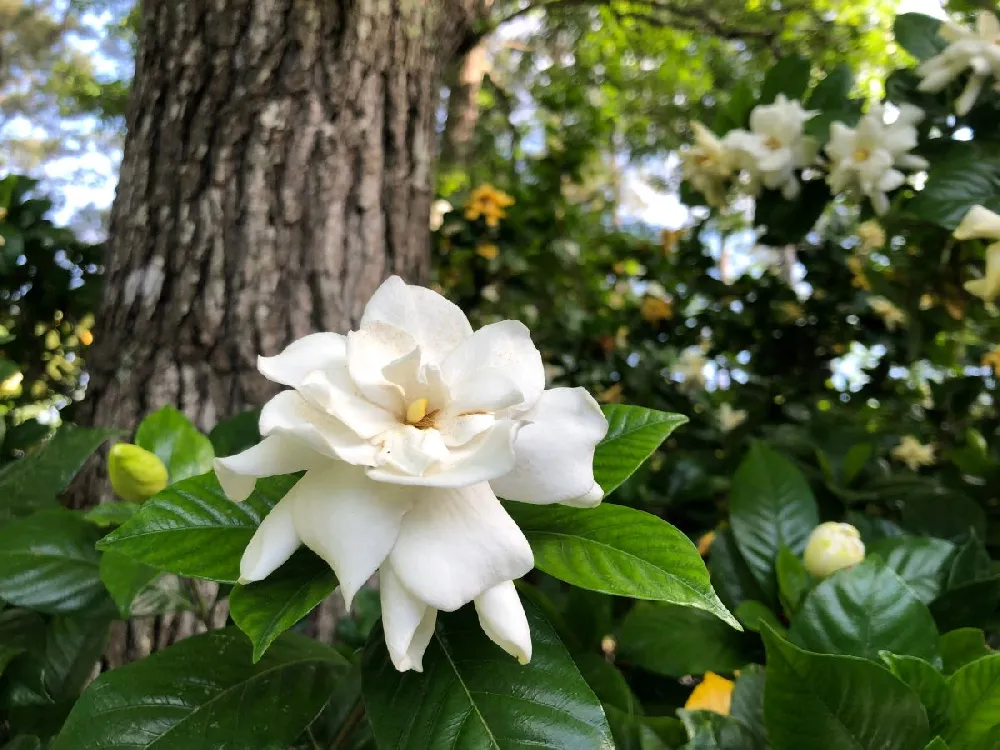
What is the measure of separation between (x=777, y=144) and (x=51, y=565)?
125cm

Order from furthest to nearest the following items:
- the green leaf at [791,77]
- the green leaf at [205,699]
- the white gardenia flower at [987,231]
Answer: the green leaf at [791,77] < the white gardenia flower at [987,231] < the green leaf at [205,699]

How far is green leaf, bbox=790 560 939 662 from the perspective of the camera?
518 mm

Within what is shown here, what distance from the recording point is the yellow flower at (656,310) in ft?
6.49

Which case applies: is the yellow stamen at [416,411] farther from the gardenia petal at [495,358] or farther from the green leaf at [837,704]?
the green leaf at [837,704]

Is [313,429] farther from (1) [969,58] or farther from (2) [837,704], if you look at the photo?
(1) [969,58]

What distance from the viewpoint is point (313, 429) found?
0.36 meters

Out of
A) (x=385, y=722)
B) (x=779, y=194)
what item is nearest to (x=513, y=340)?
(x=385, y=722)

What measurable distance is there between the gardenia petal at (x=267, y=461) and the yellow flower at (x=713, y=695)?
0.45 metres

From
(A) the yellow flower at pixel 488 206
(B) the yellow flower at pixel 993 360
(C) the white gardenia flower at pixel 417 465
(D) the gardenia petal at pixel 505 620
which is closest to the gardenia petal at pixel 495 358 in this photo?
(C) the white gardenia flower at pixel 417 465

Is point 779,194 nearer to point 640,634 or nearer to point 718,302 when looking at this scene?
point 718,302

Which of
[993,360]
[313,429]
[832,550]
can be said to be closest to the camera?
[313,429]

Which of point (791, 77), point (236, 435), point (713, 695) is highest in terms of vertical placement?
point (791, 77)

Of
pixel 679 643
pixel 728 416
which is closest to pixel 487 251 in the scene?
pixel 728 416

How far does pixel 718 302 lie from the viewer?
6.61 ft
